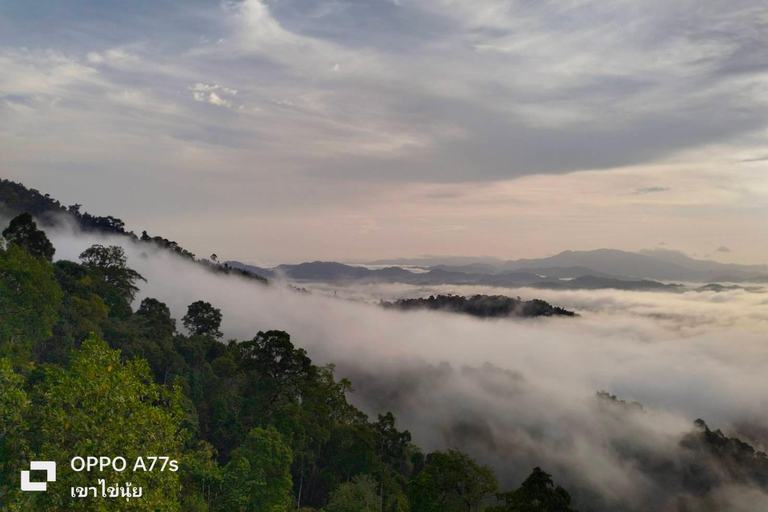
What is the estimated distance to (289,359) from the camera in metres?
47.6

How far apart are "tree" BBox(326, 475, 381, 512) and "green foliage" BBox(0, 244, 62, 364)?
24.3 m

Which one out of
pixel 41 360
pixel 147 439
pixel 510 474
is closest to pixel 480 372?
pixel 510 474

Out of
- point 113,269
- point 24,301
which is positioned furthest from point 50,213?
point 24,301

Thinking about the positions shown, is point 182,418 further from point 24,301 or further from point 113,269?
point 113,269

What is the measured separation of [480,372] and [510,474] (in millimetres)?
63388

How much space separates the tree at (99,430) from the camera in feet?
45.3

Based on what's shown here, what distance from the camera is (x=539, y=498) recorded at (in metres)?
25.1

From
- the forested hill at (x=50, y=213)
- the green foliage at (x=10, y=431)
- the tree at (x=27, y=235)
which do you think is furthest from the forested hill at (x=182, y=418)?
the forested hill at (x=50, y=213)

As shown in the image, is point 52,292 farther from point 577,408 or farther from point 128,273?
point 577,408

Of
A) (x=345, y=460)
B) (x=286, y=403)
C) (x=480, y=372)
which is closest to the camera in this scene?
(x=286, y=403)

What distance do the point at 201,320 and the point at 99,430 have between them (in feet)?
226

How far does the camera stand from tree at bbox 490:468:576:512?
81.3 feet

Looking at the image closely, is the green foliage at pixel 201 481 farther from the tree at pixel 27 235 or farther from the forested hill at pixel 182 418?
the tree at pixel 27 235

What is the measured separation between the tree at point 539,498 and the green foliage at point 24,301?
29.9m
